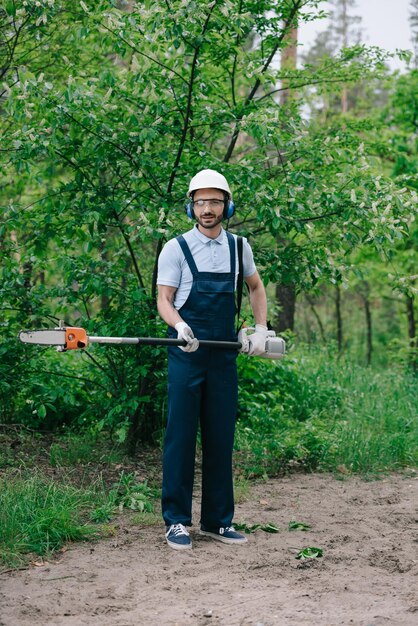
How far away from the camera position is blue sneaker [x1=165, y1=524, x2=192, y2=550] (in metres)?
4.93

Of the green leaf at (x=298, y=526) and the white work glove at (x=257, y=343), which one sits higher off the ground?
the white work glove at (x=257, y=343)

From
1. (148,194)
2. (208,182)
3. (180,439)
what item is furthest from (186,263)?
(148,194)

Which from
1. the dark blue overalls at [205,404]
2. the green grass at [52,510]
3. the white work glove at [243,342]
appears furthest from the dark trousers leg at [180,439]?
the green grass at [52,510]

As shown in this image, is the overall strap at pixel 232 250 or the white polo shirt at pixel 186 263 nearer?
the white polo shirt at pixel 186 263

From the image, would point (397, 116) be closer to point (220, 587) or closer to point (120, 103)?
point (120, 103)

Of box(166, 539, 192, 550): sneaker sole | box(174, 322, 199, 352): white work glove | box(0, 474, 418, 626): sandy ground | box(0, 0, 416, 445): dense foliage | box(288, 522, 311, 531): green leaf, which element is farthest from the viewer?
box(0, 0, 416, 445): dense foliage

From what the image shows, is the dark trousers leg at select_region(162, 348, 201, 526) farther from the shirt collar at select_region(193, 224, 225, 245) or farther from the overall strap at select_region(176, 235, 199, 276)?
the shirt collar at select_region(193, 224, 225, 245)

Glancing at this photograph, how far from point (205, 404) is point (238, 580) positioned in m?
1.18

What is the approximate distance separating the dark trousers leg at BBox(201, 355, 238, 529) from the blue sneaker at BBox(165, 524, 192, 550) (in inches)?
10.6

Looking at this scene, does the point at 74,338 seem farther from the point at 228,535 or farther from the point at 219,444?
the point at 228,535

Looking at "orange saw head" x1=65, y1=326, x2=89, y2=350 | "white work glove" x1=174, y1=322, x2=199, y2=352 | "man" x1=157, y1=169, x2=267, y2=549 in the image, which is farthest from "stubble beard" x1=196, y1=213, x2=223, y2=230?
"orange saw head" x1=65, y1=326, x2=89, y2=350

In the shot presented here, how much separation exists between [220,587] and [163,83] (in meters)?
3.81

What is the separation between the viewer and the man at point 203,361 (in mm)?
4996

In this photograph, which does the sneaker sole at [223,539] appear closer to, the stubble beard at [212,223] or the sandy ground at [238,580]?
the sandy ground at [238,580]
